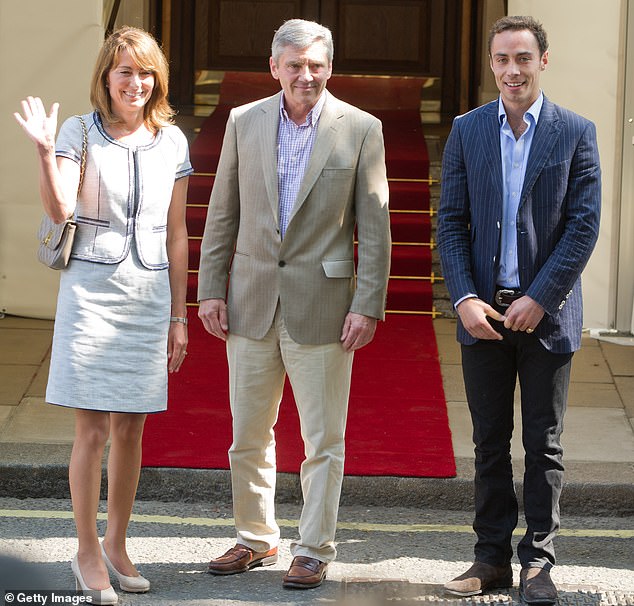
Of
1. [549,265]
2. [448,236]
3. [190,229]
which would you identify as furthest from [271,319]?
[190,229]

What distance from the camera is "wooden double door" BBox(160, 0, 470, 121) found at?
12.7m

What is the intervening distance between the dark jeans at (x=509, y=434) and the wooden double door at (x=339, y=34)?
9.23 metres

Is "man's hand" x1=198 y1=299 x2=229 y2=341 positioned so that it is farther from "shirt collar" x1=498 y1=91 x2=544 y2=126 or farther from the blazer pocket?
"shirt collar" x1=498 y1=91 x2=544 y2=126

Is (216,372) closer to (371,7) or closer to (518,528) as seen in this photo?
(518,528)

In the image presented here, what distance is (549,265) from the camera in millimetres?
3688

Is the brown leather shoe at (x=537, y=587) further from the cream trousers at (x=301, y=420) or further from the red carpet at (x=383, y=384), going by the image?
the red carpet at (x=383, y=384)

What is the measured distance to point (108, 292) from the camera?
3.79 meters

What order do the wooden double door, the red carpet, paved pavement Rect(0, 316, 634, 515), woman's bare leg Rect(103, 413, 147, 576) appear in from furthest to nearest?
1. the wooden double door
2. the red carpet
3. paved pavement Rect(0, 316, 634, 515)
4. woman's bare leg Rect(103, 413, 147, 576)

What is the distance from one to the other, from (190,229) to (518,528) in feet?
15.0

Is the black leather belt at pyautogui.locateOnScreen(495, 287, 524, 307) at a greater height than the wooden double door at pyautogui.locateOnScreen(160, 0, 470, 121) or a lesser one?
lesser

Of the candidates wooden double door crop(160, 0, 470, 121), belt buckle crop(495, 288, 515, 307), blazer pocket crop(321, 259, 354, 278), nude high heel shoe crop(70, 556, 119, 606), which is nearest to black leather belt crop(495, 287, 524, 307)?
belt buckle crop(495, 288, 515, 307)

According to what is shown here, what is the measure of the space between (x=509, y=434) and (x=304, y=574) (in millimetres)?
880

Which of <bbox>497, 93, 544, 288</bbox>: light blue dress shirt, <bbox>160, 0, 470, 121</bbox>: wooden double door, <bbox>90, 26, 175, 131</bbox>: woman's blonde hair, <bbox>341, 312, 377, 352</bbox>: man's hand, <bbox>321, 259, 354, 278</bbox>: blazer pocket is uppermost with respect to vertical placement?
<bbox>160, 0, 470, 121</bbox>: wooden double door

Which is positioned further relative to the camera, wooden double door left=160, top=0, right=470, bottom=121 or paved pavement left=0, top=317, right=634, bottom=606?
wooden double door left=160, top=0, right=470, bottom=121
